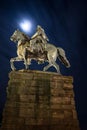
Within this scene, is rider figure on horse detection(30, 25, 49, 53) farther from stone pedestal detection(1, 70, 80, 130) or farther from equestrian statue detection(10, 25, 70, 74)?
stone pedestal detection(1, 70, 80, 130)

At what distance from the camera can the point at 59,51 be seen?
1352cm

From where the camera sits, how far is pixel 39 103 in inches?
444

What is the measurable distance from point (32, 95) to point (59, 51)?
3.57 metres

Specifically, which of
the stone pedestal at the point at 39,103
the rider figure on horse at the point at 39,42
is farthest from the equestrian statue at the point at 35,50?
the stone pedestal at the point at 39,103

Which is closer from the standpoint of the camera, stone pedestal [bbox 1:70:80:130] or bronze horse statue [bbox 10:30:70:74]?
stone pedestal [bbox 1:70:80:130]

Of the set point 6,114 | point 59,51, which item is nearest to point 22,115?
point 6,114

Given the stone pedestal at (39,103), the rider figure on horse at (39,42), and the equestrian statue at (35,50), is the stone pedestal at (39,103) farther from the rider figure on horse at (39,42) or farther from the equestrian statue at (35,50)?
the rider figure on horse at (39,42)

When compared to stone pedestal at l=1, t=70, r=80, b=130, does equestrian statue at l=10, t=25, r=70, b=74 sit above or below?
above

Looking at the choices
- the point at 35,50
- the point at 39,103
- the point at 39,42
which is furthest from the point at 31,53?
the point at 39,103

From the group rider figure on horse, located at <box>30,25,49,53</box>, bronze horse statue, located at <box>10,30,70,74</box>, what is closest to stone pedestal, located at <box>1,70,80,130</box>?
bronze horse statue, located at <box>10,30,70,74</box>

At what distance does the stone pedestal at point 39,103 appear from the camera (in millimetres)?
10742

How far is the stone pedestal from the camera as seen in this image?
423 inches

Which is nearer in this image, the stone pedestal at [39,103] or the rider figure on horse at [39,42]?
the stone pedestal at [39,103]

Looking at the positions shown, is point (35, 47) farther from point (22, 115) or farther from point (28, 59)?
point (22, 115)
